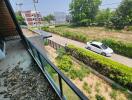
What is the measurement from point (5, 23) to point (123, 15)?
18.7m

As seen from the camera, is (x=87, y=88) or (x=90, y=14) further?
(x=90, y=14)

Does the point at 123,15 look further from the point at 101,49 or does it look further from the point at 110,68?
the point at 110,68

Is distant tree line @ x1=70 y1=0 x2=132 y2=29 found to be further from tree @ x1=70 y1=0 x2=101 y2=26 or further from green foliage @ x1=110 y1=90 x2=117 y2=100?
green foliage @ x1=110 y1=90 x2=117 y2=100

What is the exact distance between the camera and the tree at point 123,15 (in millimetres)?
20344

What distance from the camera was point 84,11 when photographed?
97.1 ft

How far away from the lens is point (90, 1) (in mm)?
29078

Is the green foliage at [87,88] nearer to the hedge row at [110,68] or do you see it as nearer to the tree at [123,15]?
the hedge row at [110,68]

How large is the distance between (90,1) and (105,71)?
78.4 feet

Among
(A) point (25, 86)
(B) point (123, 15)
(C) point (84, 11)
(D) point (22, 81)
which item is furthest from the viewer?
(C) point (84, 11)

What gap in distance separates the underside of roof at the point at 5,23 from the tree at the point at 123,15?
56.8 feet

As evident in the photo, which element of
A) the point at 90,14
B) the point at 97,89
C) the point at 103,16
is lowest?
the point at 97,89

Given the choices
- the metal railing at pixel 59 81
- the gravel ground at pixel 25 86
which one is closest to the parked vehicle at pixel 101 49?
the gravel ground at pixel 25 86

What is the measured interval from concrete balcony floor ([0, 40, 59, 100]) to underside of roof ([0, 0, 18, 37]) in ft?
7.24

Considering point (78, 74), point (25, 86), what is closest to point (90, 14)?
point (78, 74)
